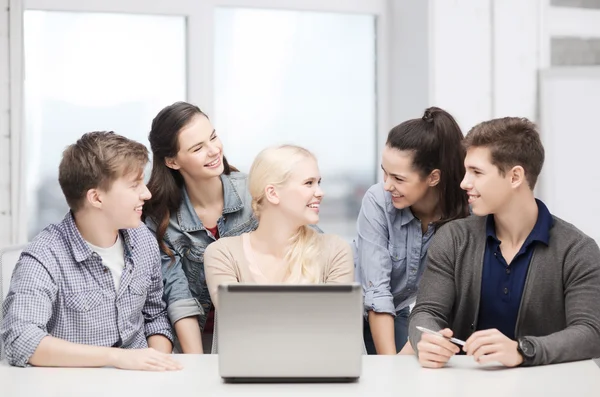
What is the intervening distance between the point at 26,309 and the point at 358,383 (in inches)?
31.8

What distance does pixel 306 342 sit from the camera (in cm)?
167

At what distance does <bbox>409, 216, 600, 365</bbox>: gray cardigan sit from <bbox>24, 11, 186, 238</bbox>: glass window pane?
1981mm

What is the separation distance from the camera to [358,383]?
1.71m

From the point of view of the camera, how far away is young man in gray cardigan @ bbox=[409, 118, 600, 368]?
207 cm

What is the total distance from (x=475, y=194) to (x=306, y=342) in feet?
2.32

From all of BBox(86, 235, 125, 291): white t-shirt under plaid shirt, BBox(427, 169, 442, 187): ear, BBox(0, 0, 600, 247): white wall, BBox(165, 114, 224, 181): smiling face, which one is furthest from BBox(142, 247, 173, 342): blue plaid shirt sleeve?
BBox(0, 0, 600, 247): white wall

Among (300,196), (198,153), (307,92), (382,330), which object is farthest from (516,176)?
(307,92)

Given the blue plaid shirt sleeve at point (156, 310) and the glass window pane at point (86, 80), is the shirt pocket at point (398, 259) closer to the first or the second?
the blue plaid shirt sleeve at point (156, 310)

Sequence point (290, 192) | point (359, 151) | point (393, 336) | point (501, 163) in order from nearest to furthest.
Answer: point (501, 163) < point (290, 192) < point (393, 336) < point (359, 151)

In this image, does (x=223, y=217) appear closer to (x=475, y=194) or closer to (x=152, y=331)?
(x=152, y=331)

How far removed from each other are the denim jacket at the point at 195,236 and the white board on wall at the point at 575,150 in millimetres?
1776

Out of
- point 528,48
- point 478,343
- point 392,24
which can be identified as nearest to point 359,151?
point 392,24

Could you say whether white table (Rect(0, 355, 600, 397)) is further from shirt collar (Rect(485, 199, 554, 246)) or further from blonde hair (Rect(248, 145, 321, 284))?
blonde hair (Rect(248, 145, 321, 284))

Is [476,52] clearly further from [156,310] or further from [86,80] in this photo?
[156,310]
